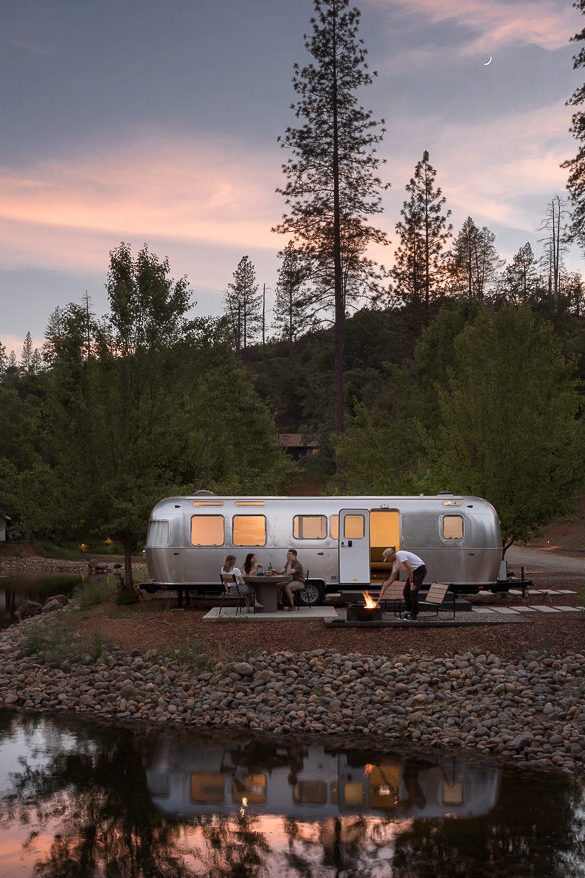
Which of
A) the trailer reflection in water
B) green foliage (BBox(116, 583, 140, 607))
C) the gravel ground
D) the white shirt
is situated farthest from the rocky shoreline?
green foliage (BBox(116, 583, 140, 607))

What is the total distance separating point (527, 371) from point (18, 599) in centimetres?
2061

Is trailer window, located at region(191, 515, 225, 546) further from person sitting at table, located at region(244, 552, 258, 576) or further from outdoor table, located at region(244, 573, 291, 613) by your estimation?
outdoor table, located at region(244, 573, 291, 613)

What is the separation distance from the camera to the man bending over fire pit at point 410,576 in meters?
16.8

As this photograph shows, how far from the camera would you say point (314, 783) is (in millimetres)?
11195

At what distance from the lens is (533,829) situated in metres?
9.54

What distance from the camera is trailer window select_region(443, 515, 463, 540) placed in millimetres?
19312

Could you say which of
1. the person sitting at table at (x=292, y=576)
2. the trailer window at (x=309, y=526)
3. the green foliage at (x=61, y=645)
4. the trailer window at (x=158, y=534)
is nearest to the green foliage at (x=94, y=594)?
the green foliage at (x=61, y=645)

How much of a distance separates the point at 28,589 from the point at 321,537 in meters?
21.1

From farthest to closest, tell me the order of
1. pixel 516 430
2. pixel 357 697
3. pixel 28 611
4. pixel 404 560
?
pixel 28 611 → pixel 516 430 → pixel 404 560 → pixel 357 697

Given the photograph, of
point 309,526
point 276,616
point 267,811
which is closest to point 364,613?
point 276,616

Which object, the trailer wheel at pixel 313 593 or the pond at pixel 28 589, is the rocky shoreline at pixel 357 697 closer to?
the trailer wheel at pixel 313 593

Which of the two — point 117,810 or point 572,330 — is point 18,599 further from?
point 572,330

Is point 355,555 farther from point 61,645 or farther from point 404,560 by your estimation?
point 61,645

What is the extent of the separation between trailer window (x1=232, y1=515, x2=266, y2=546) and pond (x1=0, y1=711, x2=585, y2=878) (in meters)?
6.50
